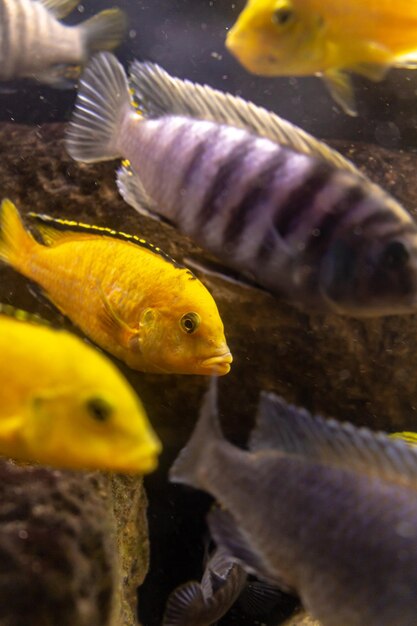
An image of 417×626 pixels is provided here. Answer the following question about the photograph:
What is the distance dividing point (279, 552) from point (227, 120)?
1.27 meters

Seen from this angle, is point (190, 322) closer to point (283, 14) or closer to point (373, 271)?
point (373, 271)

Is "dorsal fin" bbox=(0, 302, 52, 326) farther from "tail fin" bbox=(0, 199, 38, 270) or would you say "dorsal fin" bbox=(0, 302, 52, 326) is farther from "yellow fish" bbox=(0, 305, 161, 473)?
"tail fin" bbox=(0, 199, 38, 270)

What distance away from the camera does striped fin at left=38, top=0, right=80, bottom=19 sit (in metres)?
3.87

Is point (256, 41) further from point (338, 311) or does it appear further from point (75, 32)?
point (75, 32)

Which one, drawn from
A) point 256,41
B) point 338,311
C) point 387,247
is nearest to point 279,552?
point 338,311

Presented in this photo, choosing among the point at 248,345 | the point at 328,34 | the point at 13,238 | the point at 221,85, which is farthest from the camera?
the point at 221,85

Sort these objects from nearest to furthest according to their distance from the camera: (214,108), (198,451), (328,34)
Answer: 1. (214,108)
2. (198,451)
3. (328,34)

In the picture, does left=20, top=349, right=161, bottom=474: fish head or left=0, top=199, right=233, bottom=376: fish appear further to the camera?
left=0, top=199, right=233, bottom=376: fish

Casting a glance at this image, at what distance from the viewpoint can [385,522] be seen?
1583 mm

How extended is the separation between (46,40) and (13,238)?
7.84ft

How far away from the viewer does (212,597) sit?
3.00 meters

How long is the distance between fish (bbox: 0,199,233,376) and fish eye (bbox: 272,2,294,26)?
98 cm

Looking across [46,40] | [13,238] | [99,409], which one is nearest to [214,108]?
[99,409]

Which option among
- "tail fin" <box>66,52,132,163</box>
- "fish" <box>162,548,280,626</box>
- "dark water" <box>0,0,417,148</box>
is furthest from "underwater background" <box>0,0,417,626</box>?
"dark water" <box>0,0,417,148</box>
